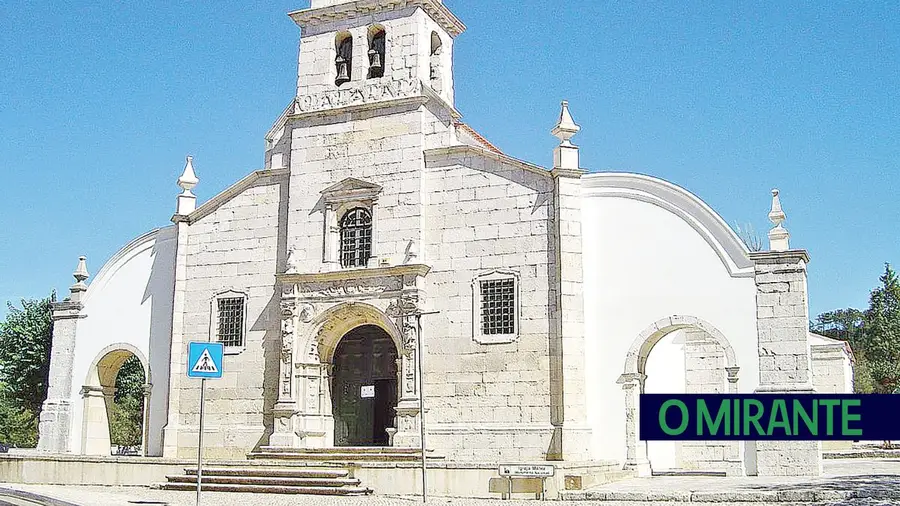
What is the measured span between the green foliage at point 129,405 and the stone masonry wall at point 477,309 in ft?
59.2

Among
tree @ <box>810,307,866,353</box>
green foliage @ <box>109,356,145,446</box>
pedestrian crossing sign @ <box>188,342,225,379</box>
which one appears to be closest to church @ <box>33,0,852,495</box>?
pedestrian crossing sign @ <box>188,342,225,379</box>

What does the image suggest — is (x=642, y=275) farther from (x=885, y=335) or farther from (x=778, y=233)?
(x=885, y=335)

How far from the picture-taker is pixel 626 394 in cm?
2256

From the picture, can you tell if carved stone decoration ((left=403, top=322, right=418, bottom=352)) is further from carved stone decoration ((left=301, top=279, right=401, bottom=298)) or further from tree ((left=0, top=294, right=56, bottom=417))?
tree ((left=0, top=294, right=56, bottom=417))

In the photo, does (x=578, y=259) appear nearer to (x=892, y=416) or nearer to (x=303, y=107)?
(x=303, y=107)

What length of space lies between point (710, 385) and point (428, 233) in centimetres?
966

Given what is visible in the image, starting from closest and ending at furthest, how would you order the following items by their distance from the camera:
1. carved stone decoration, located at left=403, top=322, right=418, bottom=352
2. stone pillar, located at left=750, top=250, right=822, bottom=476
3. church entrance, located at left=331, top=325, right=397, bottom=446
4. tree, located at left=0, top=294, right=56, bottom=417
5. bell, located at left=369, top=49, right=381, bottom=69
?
stone pillar, located at left=750, top=250, right=822, bottom=476 → carved stone decoration, located at left=403, top=322, right=418, bottom=352 → church entrance, located at left=331, top=325, right=397, bottom=446 → bell, located at left=369, top=49, right=381, bottom=69 → tree, located at left=0, top=294, right=56, bottom=417

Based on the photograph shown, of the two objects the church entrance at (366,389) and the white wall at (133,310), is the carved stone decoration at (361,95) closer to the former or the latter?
the white wall at (133,310)

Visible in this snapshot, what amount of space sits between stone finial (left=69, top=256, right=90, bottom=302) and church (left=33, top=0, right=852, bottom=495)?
75 mm

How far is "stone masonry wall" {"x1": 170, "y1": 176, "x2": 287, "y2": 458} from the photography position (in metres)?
25.2

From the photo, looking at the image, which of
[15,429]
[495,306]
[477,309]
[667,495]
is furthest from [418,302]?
[15,429]

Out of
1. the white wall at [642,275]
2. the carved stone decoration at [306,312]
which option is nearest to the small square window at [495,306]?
the white wall at [642,275]

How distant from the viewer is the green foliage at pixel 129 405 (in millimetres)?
39219

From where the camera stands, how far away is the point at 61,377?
2823 cm
